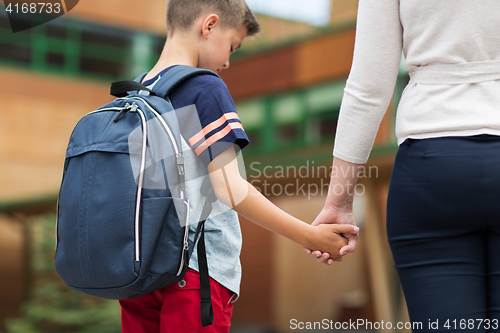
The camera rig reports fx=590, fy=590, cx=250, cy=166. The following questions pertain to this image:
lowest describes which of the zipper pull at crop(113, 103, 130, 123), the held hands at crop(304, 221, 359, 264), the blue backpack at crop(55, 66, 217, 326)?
the held hands at crop(304, 221, 359, 264)

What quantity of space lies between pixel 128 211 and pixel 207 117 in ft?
1.27

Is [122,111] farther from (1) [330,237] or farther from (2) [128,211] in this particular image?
(1) [330,237]

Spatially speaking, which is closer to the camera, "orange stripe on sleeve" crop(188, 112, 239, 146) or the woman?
the woman

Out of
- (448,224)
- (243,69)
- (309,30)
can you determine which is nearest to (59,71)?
(243,69)

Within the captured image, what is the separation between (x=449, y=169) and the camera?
137cm

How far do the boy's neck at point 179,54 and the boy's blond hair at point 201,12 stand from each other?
45 millimetres

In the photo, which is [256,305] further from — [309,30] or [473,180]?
[473,180]

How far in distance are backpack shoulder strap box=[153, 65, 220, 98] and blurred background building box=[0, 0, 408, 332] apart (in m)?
9.55

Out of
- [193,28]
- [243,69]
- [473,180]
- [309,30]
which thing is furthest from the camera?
[243,69]

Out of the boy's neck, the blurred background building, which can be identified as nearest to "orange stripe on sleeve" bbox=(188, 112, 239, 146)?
the boy's neck

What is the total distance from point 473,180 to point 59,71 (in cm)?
1453

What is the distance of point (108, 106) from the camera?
6.33 ft

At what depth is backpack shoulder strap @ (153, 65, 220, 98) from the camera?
6.15ft

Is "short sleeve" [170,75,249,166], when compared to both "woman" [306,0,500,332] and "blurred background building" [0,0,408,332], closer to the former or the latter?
"woman" [306,0,500,332]
